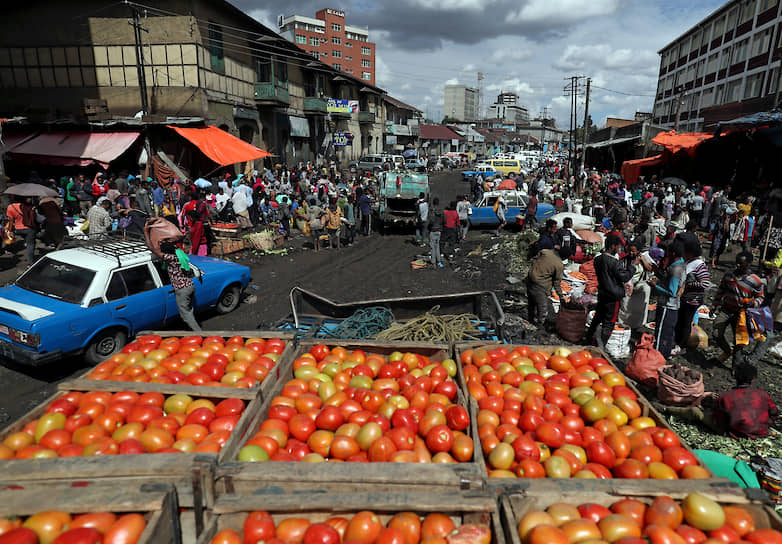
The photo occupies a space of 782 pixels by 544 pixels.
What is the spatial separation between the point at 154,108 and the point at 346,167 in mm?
24156

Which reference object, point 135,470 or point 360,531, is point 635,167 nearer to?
point 360,531

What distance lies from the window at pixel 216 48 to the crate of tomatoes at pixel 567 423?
74.7ft

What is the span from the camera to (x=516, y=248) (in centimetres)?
1473

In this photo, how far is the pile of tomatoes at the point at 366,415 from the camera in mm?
3328

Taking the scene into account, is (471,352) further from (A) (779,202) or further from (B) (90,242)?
(A) (779,202)

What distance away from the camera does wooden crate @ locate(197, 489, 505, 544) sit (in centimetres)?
267

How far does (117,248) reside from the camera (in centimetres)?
775

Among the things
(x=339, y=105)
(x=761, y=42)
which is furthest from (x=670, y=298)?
(x=761, y=42)

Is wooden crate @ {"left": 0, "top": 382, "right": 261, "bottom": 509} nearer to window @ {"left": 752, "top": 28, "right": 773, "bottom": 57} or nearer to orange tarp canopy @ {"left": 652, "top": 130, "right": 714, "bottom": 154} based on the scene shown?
orange tarp canopy @ {"left": 652, "top": 130, "right": 714, "bottom": 154}

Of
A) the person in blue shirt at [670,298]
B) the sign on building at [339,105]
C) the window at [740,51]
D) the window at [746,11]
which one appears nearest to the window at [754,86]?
the window at [740,51]

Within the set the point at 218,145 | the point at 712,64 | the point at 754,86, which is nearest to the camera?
the point at 218,145

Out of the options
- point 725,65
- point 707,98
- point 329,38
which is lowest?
point 707,98

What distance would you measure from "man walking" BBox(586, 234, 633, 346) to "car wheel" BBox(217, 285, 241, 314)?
24.4ft

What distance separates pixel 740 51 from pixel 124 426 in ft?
187
